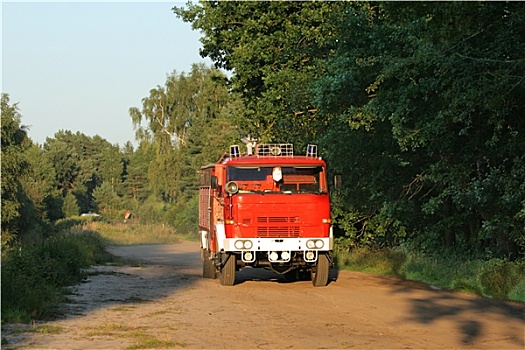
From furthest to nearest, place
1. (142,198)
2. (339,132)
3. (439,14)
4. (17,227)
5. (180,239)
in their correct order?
(142,198) < (180,239) < (17,227) < (339,132) < (439,14)

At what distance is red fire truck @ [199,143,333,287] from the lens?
19906 millimetres

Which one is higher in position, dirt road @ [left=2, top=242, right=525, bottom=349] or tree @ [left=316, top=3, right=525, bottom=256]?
tree @ [left=316, top=3, right=525, bottom=256]

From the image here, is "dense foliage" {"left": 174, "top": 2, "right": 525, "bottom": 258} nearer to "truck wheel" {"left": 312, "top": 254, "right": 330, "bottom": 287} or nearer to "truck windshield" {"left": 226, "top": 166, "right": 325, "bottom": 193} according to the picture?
"truck windshield" {"left": 226, "top": 166, "right": 325, "bottom": 193}

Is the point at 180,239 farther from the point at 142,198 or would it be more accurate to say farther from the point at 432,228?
the point at 142,198

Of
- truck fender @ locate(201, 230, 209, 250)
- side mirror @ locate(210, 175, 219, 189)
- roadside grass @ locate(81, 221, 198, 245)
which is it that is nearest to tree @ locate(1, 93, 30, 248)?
roadside grass @ locate(81, 221, 198, 245)

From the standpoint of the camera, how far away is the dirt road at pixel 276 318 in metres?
12.0

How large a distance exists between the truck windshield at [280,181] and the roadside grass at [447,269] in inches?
157

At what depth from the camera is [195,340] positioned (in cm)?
1217

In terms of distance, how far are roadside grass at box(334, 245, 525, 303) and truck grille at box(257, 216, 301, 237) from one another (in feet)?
12.9

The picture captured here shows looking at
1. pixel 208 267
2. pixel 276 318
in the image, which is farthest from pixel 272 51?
pixel 276 318

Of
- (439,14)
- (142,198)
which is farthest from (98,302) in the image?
(142,198)

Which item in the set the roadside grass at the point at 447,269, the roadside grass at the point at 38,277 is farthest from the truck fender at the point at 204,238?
the roadside grass at the point at 447,269

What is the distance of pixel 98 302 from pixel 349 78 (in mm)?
9395

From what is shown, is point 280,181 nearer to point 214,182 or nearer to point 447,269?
point 214,182
